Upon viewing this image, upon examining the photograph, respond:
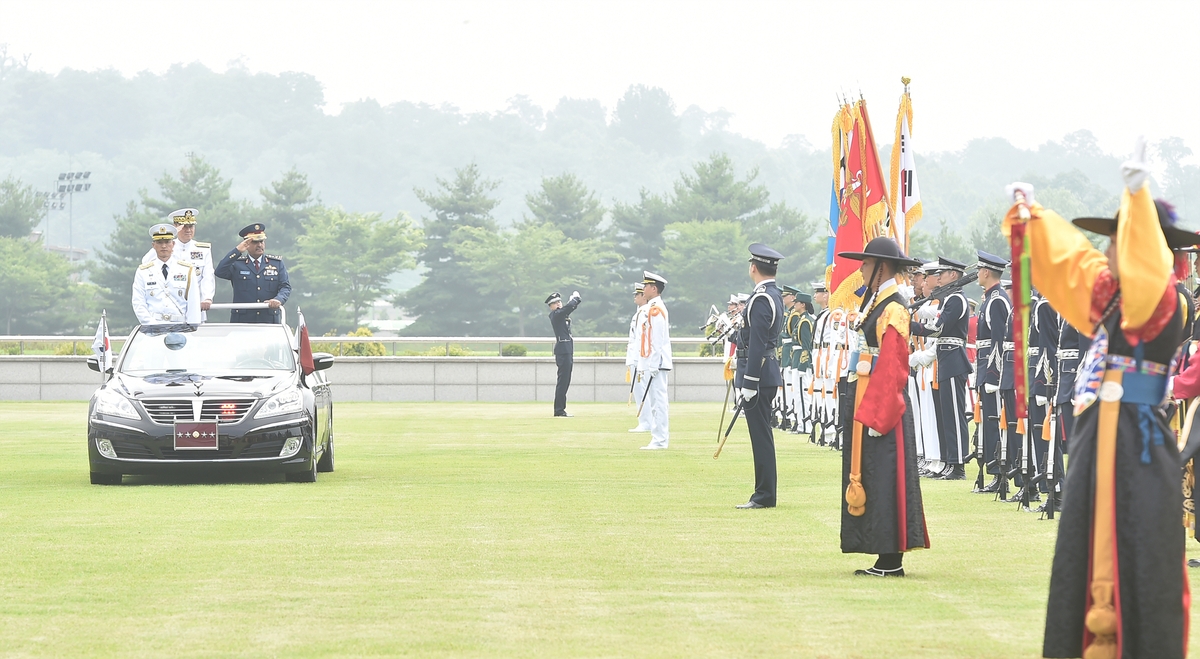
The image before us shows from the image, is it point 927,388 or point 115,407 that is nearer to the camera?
point 115,407

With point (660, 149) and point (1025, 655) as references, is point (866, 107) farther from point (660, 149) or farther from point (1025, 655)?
point (660, 149)

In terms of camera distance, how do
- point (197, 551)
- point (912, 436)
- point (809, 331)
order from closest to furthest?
point (912, 436) < point (197, 551) < point (809, 331)

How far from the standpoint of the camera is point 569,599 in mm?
7734

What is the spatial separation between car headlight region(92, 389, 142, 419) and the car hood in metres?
0.08

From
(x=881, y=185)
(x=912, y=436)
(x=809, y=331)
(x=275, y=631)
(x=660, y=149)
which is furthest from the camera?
(x=660, y=149)

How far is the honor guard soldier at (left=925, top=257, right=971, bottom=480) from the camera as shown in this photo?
14984mm

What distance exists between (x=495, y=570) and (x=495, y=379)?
27769mm

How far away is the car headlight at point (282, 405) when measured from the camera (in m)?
13.6

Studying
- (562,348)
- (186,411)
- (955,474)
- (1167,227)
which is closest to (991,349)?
(955,474)

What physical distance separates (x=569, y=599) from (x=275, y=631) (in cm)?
150

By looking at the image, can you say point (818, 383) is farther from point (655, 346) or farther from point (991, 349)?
point (991, 349)

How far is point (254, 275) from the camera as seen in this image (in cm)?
1672

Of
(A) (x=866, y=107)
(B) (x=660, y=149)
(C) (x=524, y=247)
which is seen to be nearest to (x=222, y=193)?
(C) (x=524, y=247)

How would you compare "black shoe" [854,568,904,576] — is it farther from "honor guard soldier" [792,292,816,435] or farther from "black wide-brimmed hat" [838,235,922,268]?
"honor guard soldier" [792,292,816,435]
